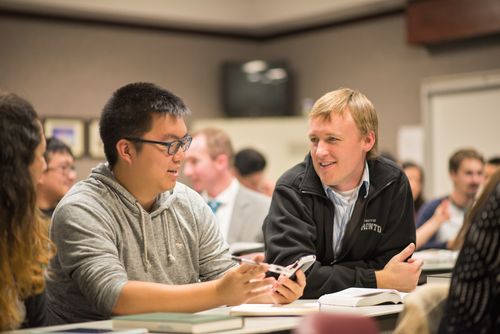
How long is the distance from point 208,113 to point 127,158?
268 inches

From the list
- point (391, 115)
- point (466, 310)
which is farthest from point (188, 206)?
point (391, 115)

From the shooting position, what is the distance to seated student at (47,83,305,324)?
8.66ft

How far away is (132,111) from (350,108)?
2.74ft

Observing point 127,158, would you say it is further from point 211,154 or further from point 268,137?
point 268,137

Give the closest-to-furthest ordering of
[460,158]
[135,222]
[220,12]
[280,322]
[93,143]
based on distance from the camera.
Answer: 1. [280,322]
2. [135,222]
3. [460,158]
4. [93,143]
5. [220,12]

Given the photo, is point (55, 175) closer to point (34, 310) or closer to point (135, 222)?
point (135, 222)

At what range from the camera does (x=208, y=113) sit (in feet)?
31.6

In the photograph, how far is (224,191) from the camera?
5.53 metres

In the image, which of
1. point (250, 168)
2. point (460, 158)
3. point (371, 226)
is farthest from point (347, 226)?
point (250, 168)

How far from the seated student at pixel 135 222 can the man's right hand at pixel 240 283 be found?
0.22 ft

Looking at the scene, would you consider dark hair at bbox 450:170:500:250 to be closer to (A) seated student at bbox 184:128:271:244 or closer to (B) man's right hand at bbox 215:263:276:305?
(B) man's right hand at bbox 215:263:276:305

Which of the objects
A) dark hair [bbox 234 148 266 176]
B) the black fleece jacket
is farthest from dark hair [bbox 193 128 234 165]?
the black fleece jacket

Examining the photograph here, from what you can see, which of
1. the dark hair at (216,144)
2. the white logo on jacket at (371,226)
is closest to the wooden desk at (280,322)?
the white logo on jacket at (371,226)

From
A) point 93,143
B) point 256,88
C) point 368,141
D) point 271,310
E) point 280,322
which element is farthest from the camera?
point 256,88
